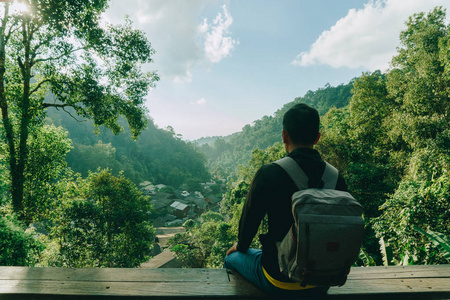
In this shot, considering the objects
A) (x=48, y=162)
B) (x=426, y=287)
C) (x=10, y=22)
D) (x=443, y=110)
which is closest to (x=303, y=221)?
(x=426, y=287)

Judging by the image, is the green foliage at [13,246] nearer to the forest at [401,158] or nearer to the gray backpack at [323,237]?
the gray backpack at [323,237]

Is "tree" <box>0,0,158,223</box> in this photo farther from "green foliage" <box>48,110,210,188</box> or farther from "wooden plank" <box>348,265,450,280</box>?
"green foliage" <box>48,110,210,188</box>

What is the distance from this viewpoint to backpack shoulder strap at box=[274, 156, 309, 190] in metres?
1.35

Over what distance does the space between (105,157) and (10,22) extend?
50.3m

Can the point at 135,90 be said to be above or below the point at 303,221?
above

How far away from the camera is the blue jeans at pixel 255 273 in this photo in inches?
57.2

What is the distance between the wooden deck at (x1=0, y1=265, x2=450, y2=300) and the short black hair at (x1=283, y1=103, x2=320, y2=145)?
1.06 m

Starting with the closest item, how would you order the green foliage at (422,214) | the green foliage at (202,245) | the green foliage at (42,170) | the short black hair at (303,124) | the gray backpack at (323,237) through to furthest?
the gray backpack at (323,237)
the short black hair at (303,124)
the green foliage at (422,214)
the green foliage at (42,170)
the green foliage at (202,245)

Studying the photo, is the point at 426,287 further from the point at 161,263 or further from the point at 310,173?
the point at 161,263

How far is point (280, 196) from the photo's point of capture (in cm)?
141

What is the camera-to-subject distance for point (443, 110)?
37.5ft

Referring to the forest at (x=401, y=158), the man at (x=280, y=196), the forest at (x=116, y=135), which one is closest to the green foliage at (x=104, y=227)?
the forest at (x=116, y=135)

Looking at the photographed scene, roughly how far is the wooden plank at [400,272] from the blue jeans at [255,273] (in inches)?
20.4

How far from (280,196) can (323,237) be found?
1.11 ft
